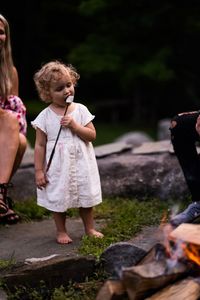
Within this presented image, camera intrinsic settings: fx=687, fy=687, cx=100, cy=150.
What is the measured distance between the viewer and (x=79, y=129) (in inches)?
168

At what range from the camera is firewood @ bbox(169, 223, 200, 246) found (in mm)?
3119

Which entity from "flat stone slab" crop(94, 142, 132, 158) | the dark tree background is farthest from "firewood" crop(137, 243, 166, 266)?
the dark tree background

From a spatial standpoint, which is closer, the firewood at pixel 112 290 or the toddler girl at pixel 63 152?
the firewood at pixel 112 290

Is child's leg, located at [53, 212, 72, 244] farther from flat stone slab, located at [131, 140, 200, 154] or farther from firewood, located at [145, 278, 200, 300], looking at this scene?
flat stone slab, located at [131, 140, 200, 154]

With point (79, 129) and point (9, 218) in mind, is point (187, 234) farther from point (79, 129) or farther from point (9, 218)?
point (9, 218)

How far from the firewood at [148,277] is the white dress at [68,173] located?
4.21 ft

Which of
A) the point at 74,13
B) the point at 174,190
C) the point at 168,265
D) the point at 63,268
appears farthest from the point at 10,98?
the point at 74,13

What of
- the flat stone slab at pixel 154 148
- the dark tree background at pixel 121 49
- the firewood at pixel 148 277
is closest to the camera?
the firewood at pixel 148 277

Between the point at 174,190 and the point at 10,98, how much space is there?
4.91ft

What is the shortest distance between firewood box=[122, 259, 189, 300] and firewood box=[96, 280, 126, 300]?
28 mm

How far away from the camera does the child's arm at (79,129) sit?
423 cm

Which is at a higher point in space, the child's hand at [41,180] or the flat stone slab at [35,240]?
the child's hand at [41,180]

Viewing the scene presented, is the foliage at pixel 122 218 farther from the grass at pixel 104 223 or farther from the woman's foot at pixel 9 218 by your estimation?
the woman's foot at pixel 9 218

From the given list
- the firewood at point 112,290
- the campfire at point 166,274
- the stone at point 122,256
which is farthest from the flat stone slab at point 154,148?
the firewood at point 112,290
